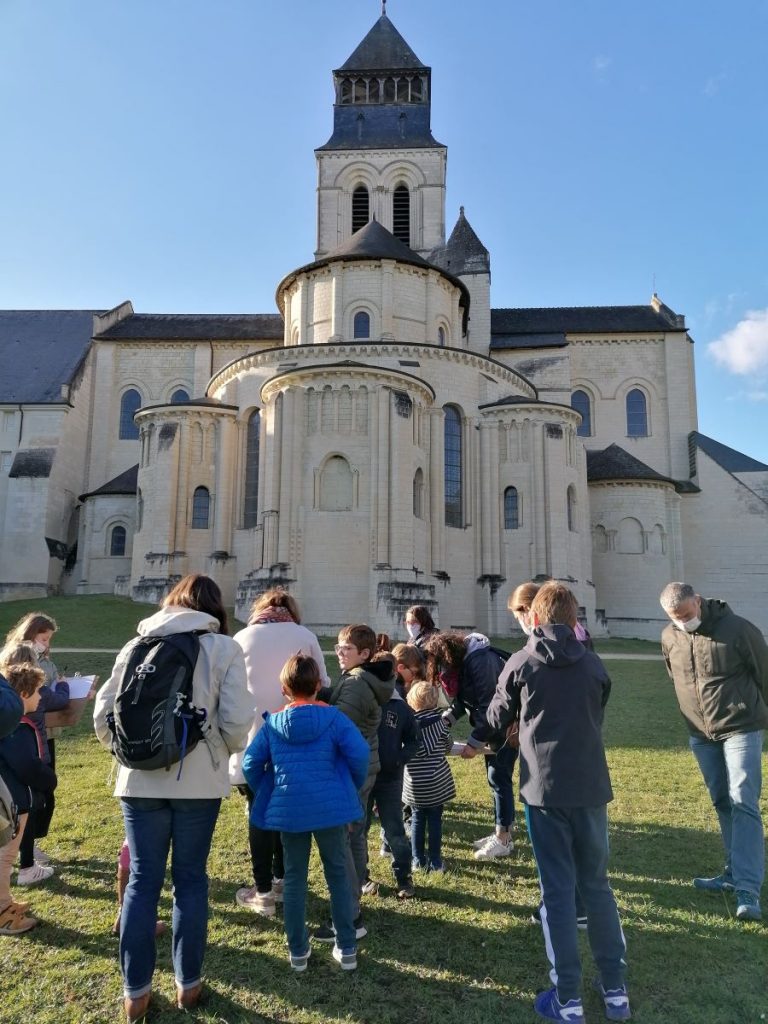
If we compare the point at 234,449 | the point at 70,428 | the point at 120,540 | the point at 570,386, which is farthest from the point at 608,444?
the point at 70,428

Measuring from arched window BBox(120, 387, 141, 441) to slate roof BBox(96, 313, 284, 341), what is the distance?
3037 millimetres

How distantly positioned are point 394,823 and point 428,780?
0.45 m

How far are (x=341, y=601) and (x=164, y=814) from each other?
2001cm

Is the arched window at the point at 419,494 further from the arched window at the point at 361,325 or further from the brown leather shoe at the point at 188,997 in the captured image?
the brown leather shoe at the point at 188,997

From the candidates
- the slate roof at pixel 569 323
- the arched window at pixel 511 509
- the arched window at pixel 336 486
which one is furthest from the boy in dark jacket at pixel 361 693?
the slate roof at pixel 569 323

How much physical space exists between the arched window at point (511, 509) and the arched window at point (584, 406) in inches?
444

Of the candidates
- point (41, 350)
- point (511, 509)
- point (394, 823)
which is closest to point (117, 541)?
point (41, 350)

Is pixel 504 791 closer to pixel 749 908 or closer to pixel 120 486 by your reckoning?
pixel 749 908

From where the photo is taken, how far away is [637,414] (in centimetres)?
3772

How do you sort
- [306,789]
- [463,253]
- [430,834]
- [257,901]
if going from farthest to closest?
1. [463,253]
2. [430,834]
3. [257,901]
4. [306,789]

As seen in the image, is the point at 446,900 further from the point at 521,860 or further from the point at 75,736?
the point at 75,736

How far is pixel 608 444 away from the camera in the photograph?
37.3 metres

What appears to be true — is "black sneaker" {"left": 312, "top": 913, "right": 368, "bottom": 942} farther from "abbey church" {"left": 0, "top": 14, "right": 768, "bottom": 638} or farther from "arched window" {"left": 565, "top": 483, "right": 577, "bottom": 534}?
"arched window" {"left": 565, "top": 483, "right": 577, "bottom": 534}

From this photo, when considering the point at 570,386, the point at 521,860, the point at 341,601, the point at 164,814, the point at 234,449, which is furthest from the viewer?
the point at 570,386
